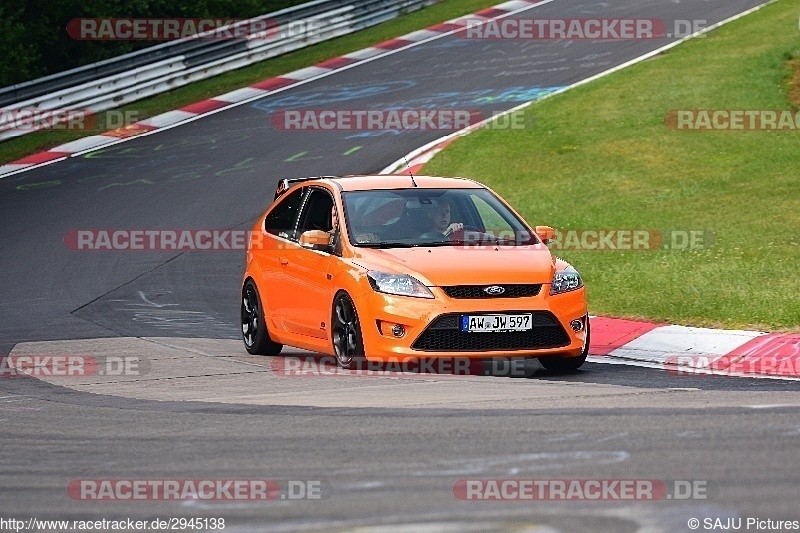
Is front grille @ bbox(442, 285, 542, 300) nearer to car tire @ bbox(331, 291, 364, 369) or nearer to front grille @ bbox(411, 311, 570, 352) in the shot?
front grille @ bbox(411, 311, 570, 352)

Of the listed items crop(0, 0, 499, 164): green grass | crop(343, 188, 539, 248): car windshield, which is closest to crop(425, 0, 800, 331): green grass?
crop(343, 188, 539, 248): car windshield

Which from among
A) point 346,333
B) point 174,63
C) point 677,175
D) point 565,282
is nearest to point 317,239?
point 346,333

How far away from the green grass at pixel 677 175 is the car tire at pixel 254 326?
3.19 m

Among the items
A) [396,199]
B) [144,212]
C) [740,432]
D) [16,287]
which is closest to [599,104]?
[144,212]

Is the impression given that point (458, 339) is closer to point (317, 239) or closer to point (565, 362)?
point (565, 362)

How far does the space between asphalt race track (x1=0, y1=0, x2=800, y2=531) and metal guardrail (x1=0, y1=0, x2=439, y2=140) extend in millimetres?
8680

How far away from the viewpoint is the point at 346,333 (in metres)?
11.0

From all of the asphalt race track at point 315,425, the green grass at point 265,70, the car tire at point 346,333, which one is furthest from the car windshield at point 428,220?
the green grass at point 265,70

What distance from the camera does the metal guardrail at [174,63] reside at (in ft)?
89.8

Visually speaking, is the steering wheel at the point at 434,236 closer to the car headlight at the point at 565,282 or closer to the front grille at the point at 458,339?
the car headlight at the point at 565,282

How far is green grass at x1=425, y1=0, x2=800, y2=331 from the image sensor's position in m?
13.9

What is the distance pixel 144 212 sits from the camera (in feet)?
69.1

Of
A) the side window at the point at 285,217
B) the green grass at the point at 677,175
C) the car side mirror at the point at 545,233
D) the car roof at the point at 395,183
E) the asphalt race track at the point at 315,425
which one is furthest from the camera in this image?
the green grass at the point at 677,175

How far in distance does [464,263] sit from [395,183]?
1565 mm
